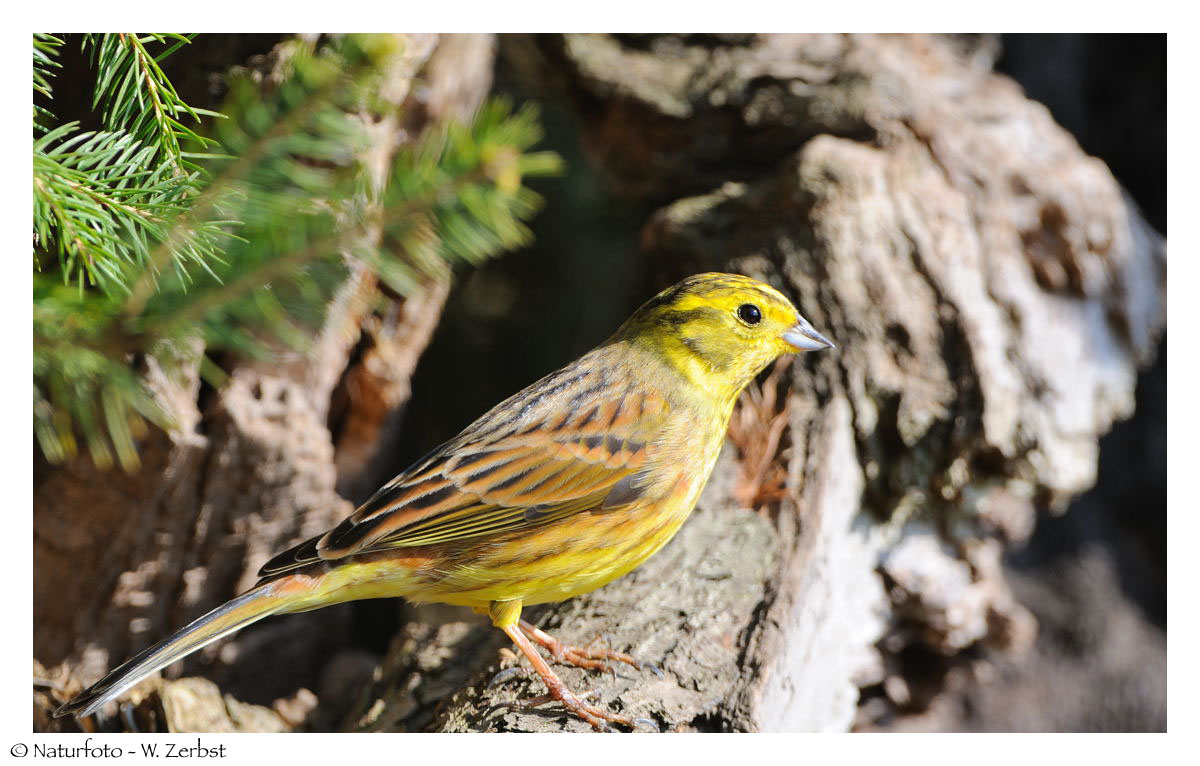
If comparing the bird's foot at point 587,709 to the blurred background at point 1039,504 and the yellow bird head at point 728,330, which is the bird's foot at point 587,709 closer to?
the yellow bird head at point 728,330

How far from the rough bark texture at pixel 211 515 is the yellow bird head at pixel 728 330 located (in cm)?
112

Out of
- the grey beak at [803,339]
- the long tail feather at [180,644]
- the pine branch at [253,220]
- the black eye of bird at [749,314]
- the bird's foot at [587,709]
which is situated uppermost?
the pine branch at [253,220]

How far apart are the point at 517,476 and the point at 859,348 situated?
1.65 m

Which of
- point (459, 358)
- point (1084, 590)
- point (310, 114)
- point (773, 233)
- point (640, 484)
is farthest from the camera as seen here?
point (459, 358)

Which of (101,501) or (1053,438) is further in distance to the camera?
(1053,438)

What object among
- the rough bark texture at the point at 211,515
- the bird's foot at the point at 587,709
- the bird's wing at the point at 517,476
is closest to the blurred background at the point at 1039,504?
the rough bark texture at the point at 211,515

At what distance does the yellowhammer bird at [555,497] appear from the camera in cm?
296

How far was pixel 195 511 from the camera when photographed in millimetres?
3643

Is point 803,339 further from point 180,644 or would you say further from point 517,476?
point 180,644

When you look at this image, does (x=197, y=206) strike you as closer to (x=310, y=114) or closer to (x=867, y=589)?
(x=310, y=114)

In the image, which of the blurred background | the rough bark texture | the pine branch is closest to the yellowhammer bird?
the rough bark texture

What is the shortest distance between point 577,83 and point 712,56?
2.19ft

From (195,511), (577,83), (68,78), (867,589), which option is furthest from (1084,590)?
(68,78)

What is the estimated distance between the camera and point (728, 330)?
335 cm
